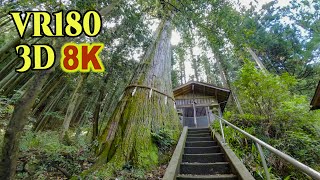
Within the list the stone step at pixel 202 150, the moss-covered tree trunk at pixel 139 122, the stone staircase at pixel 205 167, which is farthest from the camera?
the stone step at pixel 202 150

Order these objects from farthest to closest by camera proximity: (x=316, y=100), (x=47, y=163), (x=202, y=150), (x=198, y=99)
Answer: (x=198, y=99), (x=316, y=100), (x=202, y=150), (x=47, y=163)

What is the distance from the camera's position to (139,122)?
4094 mm

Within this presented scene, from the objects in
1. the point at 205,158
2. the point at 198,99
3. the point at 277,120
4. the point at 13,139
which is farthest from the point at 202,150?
the point at 198,99

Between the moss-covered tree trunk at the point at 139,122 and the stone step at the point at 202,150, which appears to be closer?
the moss-covered tree trunk at the point at 139,122

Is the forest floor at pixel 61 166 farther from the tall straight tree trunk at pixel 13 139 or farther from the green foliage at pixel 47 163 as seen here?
the tall straight tree trunk at pixel 13 139

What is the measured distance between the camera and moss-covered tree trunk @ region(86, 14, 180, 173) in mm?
3445

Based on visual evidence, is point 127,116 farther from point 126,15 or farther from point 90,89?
point 90,89

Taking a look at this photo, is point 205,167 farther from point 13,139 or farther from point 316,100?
point 316,100

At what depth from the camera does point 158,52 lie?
708 cm

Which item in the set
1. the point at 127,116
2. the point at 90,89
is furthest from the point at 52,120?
the point at 127,116

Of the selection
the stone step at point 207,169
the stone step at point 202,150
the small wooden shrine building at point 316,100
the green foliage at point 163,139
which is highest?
the small wooden shrine building at point 316,100

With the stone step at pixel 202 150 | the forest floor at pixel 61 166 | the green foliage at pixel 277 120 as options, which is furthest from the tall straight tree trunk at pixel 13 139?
the green foliage at pixel 277 120

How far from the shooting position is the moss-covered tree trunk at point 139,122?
11.3 ft

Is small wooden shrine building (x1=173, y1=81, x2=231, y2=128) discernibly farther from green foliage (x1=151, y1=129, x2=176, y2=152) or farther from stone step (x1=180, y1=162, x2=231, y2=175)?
stone step (x1=180, y1=162, x2=231, y2=175)
